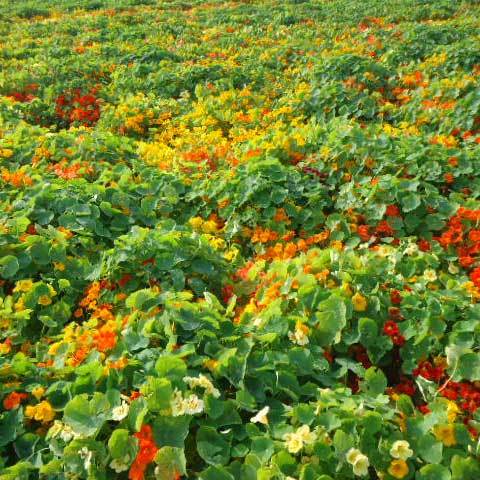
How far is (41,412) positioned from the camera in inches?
107

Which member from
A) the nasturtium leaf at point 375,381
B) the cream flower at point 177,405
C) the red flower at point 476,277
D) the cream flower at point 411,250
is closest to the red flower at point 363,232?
the cream flower at point 411,250

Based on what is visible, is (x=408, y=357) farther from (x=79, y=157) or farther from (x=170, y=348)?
(x=79, y=157)

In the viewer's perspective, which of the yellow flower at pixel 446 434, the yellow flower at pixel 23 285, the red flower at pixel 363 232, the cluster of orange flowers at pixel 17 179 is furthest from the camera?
the cluster of orange flowers at pixel 17 179

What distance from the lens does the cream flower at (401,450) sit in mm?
2455

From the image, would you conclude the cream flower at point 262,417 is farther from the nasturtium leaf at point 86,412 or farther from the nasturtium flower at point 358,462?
the nasturtium leaf at point 86,412

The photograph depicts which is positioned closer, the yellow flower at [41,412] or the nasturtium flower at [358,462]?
the nasturtium flower at [358,462]

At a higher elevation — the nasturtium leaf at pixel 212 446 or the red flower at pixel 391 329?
the nasturtium leaf at pixel 212 446

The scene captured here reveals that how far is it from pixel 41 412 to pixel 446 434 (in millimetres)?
2039

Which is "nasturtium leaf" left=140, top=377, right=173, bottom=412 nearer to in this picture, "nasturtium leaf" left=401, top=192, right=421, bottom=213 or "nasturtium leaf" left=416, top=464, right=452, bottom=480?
"nasturtium leaf" left=416, top=464, right=452, bottom=480

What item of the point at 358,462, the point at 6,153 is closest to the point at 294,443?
the point at 358,462

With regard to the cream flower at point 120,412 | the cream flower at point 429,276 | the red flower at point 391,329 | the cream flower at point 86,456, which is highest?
the cream flower at point 120,412

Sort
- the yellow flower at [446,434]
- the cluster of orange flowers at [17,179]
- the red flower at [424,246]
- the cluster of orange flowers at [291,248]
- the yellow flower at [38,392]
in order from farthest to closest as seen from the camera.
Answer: the cluster of orange flowers at [17,179], the red flower at [424,246], the cluster of orange flowers at [291,248], the yellow flower at [38,392], the yellow flower at [446,434]

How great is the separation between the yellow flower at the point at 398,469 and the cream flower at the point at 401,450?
24mm

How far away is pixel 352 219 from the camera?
4949 millimetres
